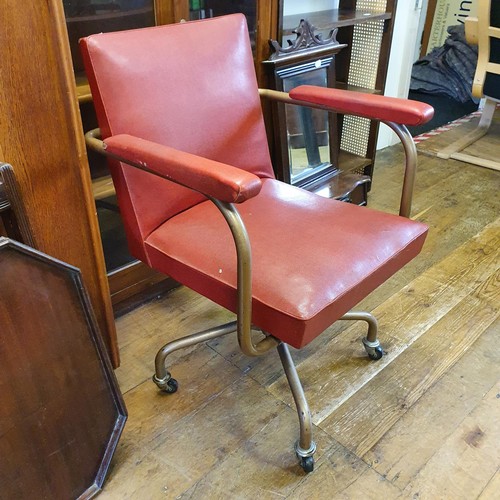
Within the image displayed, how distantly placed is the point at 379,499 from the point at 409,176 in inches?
27.5

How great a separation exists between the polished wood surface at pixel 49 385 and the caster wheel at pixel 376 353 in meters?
0.70

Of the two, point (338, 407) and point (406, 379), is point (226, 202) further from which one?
point (406, 379)

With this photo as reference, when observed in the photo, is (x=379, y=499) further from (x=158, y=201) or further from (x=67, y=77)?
(x=67, y=77)

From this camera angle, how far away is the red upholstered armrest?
78 centimetres

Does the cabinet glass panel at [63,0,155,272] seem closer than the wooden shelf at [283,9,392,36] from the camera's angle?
Yes

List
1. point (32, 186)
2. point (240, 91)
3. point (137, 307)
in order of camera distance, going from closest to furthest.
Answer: point (32, 186)
point (240, 91)
point (137, 307)

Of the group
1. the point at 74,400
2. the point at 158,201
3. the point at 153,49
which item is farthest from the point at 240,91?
the point at 74,400

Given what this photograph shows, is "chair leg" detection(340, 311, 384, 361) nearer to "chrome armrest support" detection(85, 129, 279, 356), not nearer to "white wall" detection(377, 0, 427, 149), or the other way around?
"chrome armrest support" detection(85, 129, 279, 356)

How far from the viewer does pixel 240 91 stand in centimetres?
126

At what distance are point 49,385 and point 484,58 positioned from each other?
8.31 ft

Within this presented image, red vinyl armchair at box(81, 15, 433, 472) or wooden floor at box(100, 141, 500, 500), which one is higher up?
red vinyl armchair at box(81, 15, 433, 472)

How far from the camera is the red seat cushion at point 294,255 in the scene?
Answer: 93 cm

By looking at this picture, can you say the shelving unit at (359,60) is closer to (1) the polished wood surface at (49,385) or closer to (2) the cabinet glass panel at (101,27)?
(2) the cabinet glass panel at (101,27)

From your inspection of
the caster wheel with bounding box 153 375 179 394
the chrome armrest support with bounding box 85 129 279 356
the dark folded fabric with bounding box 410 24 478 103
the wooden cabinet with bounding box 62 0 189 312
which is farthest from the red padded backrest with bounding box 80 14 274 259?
the dark folded fabric with bounding box 410 24 478 103
